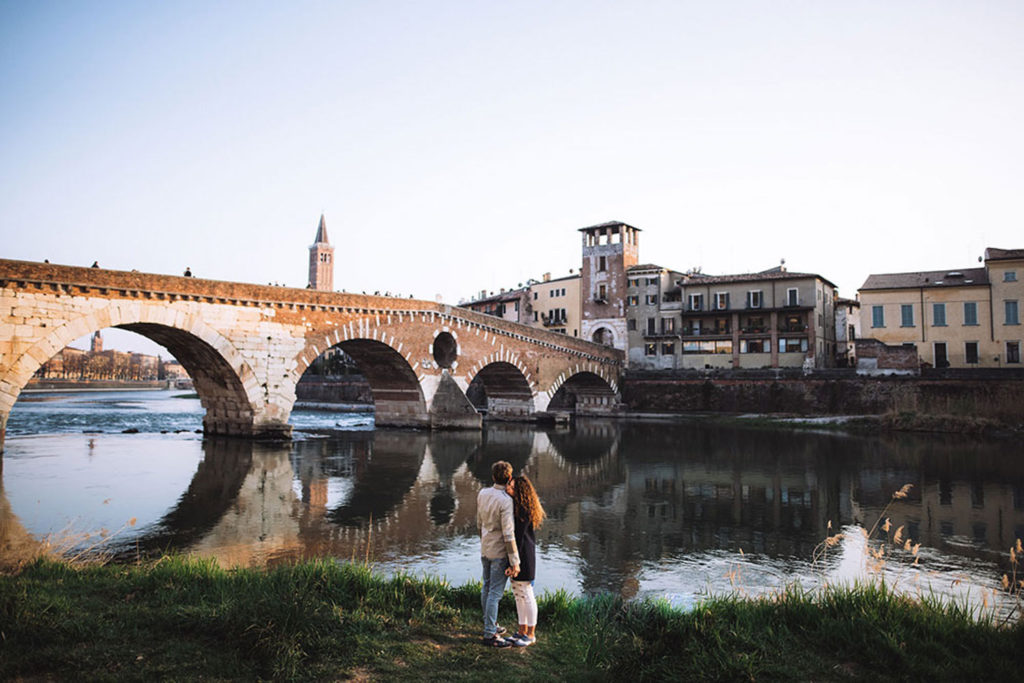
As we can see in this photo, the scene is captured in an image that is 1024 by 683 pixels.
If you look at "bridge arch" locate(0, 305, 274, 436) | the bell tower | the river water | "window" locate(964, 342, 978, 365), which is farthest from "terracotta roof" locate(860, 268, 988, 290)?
the bell tower

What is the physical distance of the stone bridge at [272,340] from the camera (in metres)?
20.8

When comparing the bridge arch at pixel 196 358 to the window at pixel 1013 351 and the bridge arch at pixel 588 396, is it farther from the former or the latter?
the window at pixel 1013 351

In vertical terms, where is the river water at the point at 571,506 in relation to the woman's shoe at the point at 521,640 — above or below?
below

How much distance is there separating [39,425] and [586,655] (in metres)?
37.3

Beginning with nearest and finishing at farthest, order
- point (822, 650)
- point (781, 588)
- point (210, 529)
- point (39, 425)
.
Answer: point (822, 650) → point (781, 588) → point (210, 529) → point (39, 425)

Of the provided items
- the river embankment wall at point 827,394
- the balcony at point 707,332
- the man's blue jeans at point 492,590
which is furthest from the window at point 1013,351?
the man's blue jeans at point 492,590

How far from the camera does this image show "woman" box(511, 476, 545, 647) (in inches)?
245

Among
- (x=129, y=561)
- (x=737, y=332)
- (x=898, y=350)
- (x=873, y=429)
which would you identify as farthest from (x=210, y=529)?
(x=737, y=332)

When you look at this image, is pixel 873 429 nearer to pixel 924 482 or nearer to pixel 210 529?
pixel 924 482

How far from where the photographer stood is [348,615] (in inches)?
247

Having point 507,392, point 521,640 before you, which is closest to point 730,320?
point 507,392

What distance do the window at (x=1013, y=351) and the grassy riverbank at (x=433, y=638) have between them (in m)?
45.5

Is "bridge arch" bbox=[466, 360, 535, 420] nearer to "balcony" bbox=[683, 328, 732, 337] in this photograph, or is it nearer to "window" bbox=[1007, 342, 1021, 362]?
"balcony" bbox=[683, 328, 732, 337]

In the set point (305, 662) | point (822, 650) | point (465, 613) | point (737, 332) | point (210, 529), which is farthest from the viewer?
point (737, 332)
